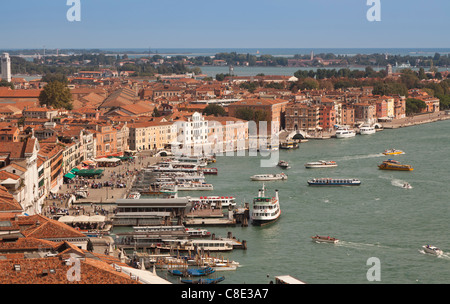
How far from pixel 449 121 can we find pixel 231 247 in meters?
21.6

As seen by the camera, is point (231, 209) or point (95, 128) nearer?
point (231, 209)

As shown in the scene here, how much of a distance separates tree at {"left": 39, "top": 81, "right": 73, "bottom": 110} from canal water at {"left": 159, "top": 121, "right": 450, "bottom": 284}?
6.96 m

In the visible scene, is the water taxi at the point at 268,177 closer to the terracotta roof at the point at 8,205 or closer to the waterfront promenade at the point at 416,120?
the terracotta roof at the point at 8,205

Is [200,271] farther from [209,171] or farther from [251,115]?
[251,115]

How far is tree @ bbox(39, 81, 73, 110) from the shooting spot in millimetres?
23906

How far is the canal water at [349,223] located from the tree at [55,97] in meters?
6.96

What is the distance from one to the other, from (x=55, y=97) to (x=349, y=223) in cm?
1475

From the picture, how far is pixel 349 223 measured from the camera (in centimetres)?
1080

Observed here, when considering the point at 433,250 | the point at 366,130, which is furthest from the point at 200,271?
the point at 366,130

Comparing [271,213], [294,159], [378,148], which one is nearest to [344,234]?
[271,213]

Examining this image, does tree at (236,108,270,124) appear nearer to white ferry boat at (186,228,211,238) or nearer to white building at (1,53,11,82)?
white ferry boat at (186,228,211,238)

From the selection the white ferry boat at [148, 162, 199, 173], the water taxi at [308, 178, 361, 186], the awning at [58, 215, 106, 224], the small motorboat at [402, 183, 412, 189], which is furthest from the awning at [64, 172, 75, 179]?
the small motorboat at [402, 183, 412, 189]

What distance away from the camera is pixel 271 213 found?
35.9 feet

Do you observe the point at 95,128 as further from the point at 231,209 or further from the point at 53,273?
the point at 53,273
